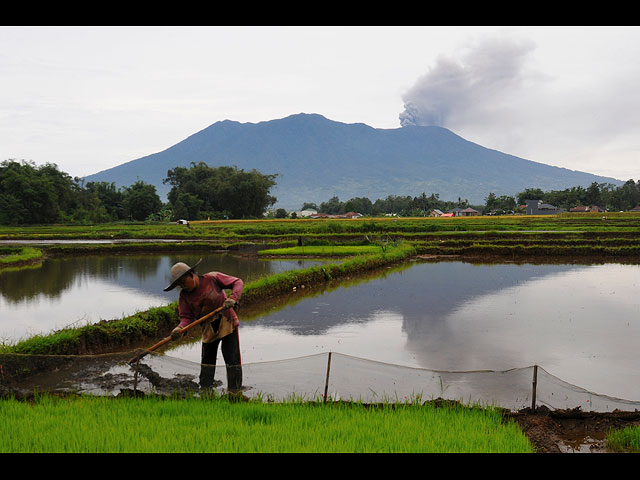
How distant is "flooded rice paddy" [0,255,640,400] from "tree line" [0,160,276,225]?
35.5m

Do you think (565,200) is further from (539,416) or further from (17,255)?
(539,416)

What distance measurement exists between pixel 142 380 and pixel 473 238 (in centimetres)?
2321

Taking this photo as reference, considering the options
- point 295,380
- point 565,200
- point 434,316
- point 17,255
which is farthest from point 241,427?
point 565,200

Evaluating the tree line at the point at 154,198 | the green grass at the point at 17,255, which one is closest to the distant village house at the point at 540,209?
the tree line at the point at 154,198

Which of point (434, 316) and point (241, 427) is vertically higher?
point (241, 427)

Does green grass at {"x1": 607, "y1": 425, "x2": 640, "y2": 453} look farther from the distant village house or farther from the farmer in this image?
the distant village house

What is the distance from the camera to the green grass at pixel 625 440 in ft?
12.1

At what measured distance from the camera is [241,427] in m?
3.60

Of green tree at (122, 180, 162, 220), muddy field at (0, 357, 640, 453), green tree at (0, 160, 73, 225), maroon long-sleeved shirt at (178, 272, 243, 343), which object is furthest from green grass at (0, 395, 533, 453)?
green tree at (122, 180, 162, 220)

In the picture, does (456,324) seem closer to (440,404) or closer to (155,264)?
(440,404)

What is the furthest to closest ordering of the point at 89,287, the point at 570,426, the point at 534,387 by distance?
the point at 89,287, the point at 534,387, the point at 570,426

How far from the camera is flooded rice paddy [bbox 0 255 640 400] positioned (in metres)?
6.75

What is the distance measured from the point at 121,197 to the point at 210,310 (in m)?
66.2

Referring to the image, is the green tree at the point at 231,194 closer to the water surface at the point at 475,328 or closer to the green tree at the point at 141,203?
the green tree at the point at 141,203
